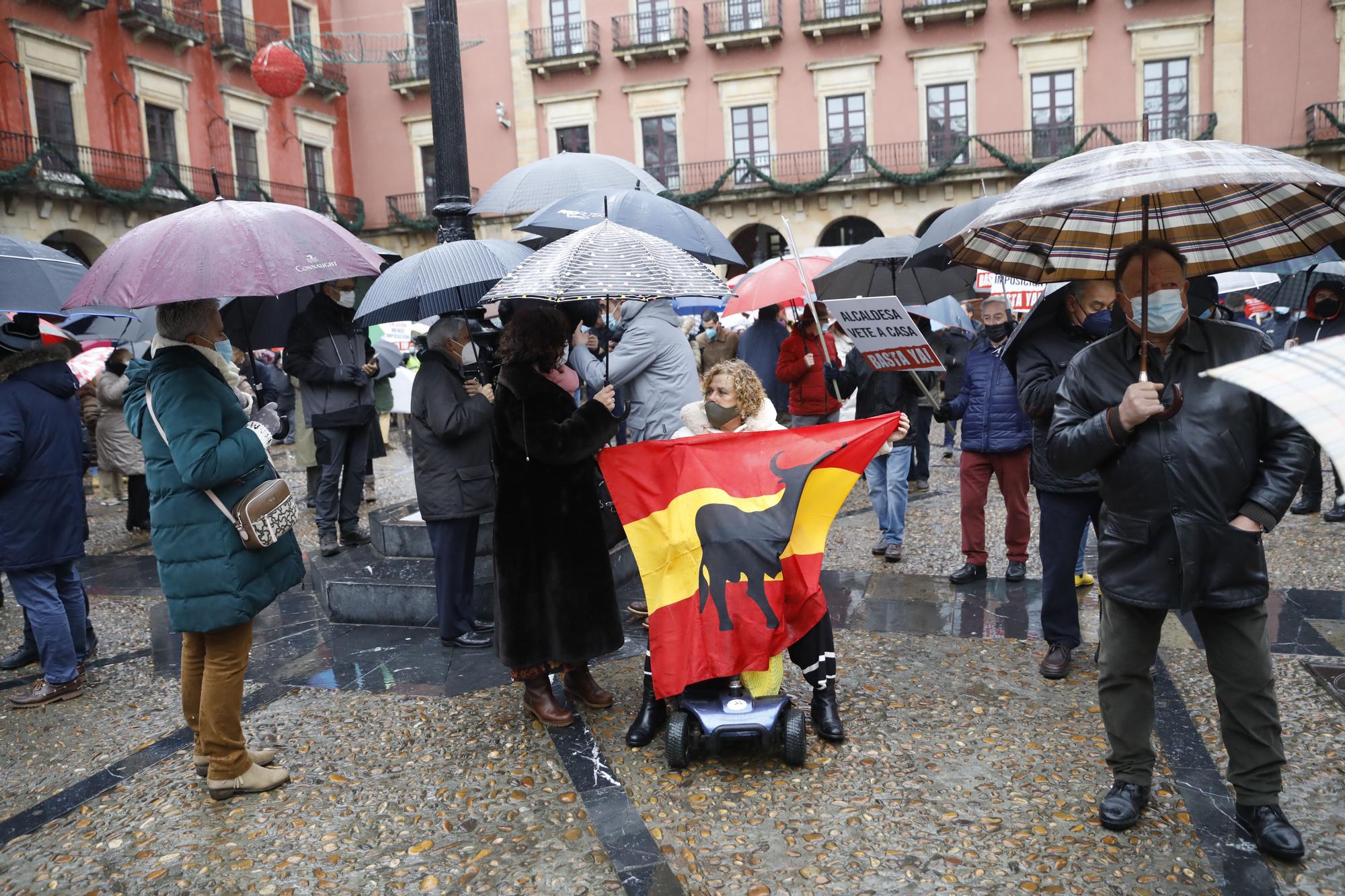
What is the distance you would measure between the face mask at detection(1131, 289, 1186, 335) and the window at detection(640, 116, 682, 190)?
25.1m

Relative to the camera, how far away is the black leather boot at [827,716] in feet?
12.3

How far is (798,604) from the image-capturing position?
3.58m

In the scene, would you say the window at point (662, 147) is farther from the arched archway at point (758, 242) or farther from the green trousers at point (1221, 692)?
the green trousers at point (1221, 692)

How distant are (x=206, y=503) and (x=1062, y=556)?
11.6 ft

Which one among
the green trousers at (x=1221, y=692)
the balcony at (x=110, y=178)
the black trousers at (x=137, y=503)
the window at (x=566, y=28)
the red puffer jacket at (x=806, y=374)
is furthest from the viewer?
the window at (x=566, y=28)

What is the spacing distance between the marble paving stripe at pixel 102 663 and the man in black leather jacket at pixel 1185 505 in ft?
15.8

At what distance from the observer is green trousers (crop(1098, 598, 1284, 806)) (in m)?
2.90

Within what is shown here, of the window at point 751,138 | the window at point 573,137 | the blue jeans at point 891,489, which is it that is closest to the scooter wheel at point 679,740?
the blue jeans at point 891,489

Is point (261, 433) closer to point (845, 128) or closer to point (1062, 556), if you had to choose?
point (1062, 556)

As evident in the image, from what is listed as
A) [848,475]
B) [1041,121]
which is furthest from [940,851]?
[1041,121]

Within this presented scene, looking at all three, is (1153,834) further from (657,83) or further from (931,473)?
(657,83)

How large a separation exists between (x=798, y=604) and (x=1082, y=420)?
1148mm

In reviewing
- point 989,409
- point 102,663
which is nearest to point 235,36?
point 102,663

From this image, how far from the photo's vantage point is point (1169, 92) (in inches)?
939
